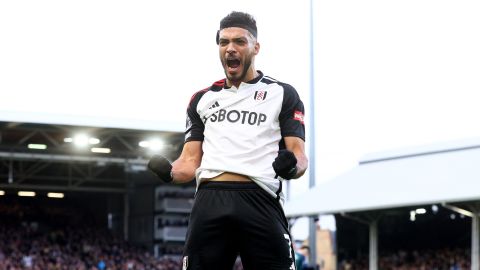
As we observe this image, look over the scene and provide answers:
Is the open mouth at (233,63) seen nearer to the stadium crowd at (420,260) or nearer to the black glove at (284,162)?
the black glove at (284,162)

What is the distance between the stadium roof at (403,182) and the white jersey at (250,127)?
1979 cm

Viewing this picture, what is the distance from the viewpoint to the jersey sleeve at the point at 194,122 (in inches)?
194

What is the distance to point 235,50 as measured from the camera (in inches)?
182

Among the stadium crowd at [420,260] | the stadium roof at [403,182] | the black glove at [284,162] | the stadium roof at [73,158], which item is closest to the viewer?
the black glove at [284,162]

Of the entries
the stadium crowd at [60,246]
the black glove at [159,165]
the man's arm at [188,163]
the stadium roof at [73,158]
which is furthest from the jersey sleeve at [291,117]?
the stadium crowd at [60,246]

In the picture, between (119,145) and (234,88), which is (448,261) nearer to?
(119,145)

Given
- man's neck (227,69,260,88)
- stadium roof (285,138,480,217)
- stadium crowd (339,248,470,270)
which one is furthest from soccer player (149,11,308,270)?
stadium crowd (339,248,470,270)

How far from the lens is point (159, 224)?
110 ft

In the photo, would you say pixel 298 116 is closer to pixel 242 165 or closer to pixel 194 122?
pixel 242 165

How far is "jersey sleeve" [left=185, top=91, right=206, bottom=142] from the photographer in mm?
4922

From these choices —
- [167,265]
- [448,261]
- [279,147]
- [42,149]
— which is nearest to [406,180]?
[448,261]

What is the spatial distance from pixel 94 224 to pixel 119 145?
6403 millimetres

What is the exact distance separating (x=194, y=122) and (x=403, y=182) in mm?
23541

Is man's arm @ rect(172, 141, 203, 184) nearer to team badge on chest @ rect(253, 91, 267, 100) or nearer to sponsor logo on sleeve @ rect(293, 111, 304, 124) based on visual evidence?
team badge on chest @ rect(253, 91, 267, 100)
